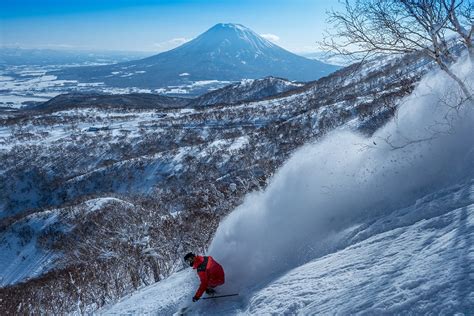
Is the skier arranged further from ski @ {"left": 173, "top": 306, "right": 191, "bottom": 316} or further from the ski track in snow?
ski @ {"left": 173, "top": 306, "right": 191, "bottom": 316}

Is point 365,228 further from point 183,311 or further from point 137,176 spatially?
point 137,176

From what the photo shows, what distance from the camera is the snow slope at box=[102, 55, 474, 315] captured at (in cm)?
585

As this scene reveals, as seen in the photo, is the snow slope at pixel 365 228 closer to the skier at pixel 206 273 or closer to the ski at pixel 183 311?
the ski at pixel 183 311

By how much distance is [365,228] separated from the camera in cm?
926

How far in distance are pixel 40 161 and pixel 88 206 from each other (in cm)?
4673

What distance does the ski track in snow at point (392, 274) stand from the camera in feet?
17.2

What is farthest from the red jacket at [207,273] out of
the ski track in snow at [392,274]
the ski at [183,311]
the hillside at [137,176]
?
the hillside at [137,176]

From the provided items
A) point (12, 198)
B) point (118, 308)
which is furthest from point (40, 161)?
point (118, 308)

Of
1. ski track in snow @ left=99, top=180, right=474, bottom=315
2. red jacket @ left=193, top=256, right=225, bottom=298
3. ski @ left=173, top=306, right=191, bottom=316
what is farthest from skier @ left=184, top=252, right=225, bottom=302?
ski @ left=173, top=306, right=191, bottom=316

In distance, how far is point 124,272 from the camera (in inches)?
1203

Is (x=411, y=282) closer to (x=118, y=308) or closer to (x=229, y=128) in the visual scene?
(x=118, y=308)

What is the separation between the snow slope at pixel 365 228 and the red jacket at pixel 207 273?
563 mm

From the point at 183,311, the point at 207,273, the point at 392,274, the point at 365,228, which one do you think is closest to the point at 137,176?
the point at 183,311

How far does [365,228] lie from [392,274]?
10.1 ft
